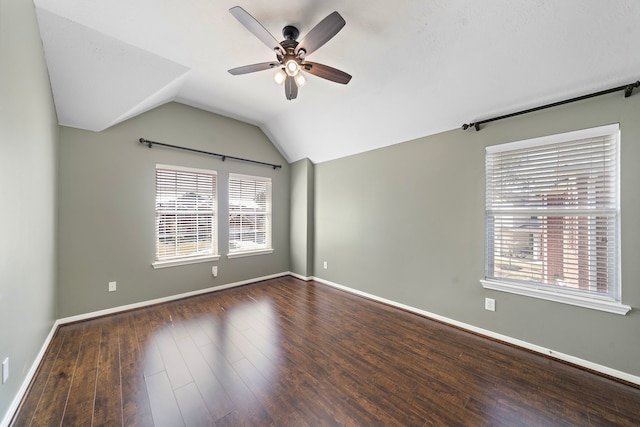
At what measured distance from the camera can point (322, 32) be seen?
1714mm

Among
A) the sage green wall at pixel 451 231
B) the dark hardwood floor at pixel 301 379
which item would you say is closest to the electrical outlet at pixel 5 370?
the dark hardwood floor at pixel 301 379

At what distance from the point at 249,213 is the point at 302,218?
997 millimetres

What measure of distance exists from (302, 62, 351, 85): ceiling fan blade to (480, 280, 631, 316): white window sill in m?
2.55

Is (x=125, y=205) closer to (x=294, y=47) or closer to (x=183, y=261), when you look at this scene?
(x=183, y=261)

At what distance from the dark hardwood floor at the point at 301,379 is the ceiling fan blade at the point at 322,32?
257cm

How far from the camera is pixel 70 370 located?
2.00 m

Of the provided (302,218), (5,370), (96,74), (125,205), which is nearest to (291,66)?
(96,74)

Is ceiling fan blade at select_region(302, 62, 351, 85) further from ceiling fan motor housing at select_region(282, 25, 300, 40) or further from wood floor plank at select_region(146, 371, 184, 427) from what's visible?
wood floor plank at select_region(146, 371, 184, 427)

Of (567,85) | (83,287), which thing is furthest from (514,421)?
(83,287)

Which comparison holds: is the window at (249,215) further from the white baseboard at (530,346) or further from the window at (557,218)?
the window at (557,218)

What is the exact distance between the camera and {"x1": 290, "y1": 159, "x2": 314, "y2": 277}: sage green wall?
15.3 feet

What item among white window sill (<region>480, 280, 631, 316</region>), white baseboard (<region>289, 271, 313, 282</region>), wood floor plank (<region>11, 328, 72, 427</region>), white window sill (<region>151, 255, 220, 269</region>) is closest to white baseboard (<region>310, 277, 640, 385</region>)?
white window sill (<region>480, 280, 631, 316</region>)

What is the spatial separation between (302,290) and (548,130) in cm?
368

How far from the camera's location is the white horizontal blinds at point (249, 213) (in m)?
4.23
